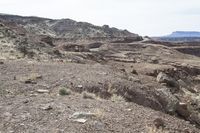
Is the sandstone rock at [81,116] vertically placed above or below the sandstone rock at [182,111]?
above

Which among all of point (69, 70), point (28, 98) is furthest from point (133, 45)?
point (28, 98)

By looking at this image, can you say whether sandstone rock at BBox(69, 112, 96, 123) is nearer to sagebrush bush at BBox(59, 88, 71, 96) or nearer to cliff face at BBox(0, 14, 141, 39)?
sagebrush bush at BBox(59, 88, 71, 96)

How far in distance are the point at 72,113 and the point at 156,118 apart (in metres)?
2.03

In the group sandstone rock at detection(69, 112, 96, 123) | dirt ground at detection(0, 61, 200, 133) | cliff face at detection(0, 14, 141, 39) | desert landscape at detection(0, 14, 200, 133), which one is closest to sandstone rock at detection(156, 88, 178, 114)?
desert landscape at detection(0, 14, 200, 133)

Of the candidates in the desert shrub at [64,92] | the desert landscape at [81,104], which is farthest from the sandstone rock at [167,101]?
the desert shrub at [64,92]

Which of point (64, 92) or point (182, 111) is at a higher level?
point (64, 92)

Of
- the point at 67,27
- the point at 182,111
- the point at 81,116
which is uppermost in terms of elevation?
the point at 81,116

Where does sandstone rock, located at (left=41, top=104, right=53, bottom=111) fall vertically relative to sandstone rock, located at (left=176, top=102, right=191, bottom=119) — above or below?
above

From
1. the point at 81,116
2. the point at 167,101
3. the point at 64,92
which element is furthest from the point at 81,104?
the point at 167,101

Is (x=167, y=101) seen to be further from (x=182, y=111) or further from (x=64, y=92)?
(x=64, y=92)

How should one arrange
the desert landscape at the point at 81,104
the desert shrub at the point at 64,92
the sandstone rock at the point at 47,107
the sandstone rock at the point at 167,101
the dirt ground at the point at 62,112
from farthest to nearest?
the sandstone rock at the point at 167,101
the desert shrub at the point at 64,92
the sandstone rock at the point at 47,107
the desert landscape at the point at 81,104
the dirt ground at the point at 62,112

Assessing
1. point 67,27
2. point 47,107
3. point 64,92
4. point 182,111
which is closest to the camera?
point 47,107

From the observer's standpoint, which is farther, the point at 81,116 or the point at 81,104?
the point at 81,104

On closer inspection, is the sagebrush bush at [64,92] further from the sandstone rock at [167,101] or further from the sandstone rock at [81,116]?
the sandstone rock at [167,101]
